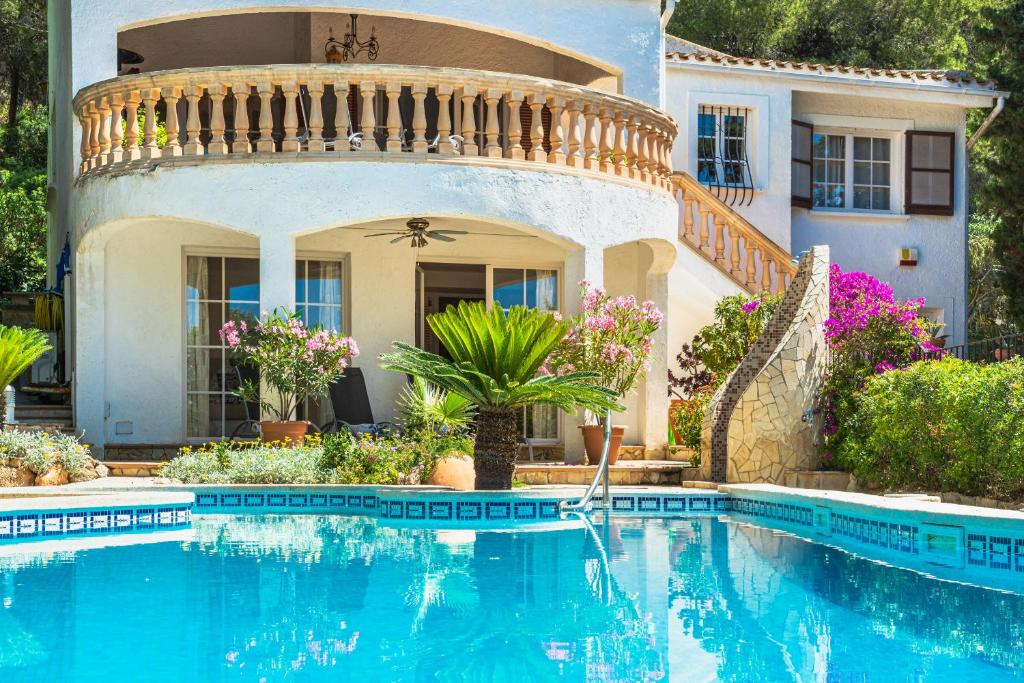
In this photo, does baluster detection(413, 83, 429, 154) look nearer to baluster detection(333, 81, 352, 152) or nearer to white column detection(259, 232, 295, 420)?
baluster detection(333, 81, 352, 152)

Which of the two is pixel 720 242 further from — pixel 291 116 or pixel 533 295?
pixel 291 116

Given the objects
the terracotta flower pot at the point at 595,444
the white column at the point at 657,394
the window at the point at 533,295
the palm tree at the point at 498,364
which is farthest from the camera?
the window at the point at 533,295

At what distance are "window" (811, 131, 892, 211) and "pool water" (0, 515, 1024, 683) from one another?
1101 centimetres

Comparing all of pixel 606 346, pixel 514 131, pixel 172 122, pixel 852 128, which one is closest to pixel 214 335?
pixel 172 122

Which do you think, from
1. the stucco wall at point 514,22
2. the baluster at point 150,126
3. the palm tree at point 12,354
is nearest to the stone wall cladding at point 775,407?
the stucco wall at point 514,22

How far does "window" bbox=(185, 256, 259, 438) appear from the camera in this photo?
1494 centimetres

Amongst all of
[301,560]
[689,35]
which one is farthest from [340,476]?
[689,35]

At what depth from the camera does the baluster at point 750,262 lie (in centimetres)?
1667

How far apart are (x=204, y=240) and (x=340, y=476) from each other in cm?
392

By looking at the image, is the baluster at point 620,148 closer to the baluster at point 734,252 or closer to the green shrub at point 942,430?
the baluster at point 734,252

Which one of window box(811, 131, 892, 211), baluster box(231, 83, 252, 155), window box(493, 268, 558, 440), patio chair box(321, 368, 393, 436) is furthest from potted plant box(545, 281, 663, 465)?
window box(811, 131, 892, 211)

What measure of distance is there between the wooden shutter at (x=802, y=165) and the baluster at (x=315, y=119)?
343 inches

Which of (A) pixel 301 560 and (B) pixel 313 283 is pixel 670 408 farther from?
Answer: (A) pixel 301 560

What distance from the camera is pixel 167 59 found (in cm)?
1734
